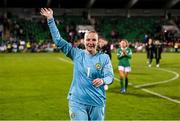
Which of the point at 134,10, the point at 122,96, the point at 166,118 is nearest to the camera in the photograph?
the point at 166,118

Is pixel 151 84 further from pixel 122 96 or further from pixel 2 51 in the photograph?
pixel 2 51

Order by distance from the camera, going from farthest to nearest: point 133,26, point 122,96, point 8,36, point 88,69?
point 133,26
point 8,36
point 122,96
point 88,69

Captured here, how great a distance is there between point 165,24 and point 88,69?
2289 inches

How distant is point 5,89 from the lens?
1909 cm

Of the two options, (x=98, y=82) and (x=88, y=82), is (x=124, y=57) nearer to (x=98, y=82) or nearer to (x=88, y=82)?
(x=88, y=82)

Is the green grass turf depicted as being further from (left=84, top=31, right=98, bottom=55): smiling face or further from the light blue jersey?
(left=84, top=31, right=98, bottom=55): smiling face

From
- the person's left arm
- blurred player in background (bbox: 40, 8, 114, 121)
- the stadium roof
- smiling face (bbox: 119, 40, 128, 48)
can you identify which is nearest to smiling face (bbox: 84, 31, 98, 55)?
blurred player in background (bbox: 40, 8, 114, 121)

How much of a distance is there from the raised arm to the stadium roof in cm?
5554

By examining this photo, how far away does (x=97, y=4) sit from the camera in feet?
218

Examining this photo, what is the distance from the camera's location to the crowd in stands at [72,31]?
5278 centimetres

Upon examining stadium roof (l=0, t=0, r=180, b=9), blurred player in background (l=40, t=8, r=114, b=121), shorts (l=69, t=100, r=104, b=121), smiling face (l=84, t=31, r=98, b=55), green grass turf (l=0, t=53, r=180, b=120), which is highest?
stadium roof (l=0, t=0, r=180, b=9)

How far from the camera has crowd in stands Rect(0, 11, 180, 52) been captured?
5278 cm

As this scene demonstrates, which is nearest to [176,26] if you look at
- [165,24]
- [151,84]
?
[165,24]

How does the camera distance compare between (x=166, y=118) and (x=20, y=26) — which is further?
(x=20, y=26)
